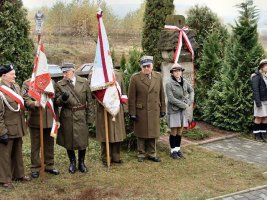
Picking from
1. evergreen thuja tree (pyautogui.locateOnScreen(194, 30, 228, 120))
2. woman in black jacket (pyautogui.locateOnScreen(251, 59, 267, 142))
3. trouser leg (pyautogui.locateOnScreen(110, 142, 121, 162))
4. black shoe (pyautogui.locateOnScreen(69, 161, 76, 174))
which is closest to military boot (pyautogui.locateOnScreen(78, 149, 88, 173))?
black shoe (pyautogui.locateOnScreen(69, 161, 76, 174))

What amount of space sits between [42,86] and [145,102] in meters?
2.05

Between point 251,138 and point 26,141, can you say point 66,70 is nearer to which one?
point 26,141

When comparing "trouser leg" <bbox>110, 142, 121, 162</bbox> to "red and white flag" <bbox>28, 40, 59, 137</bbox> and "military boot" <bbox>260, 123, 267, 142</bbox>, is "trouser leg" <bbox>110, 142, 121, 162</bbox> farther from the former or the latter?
"military boot" <bbox>260, 123, 267, 142</bbox>

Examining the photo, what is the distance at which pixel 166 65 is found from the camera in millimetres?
10016

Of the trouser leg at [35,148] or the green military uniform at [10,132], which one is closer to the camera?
the green military uniform at [10,132]

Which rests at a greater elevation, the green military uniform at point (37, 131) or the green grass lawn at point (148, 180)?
the green military uniform at point (37, 131)

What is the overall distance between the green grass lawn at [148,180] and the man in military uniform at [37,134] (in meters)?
0.23

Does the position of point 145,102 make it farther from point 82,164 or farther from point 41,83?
point 41,83

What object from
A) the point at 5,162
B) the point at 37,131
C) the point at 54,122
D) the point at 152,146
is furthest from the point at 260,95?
the point at 5,162

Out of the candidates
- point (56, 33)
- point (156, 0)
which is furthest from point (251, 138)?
point (56, 33)

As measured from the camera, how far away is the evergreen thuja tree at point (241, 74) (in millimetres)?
10359

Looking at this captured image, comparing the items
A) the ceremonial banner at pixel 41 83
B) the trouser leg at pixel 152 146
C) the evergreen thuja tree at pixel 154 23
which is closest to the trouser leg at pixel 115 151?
the trouser leg at pixel 152 146

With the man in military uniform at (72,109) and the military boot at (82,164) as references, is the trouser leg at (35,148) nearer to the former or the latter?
the man in military uniform at (72,109)

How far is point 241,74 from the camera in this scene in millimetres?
10547
